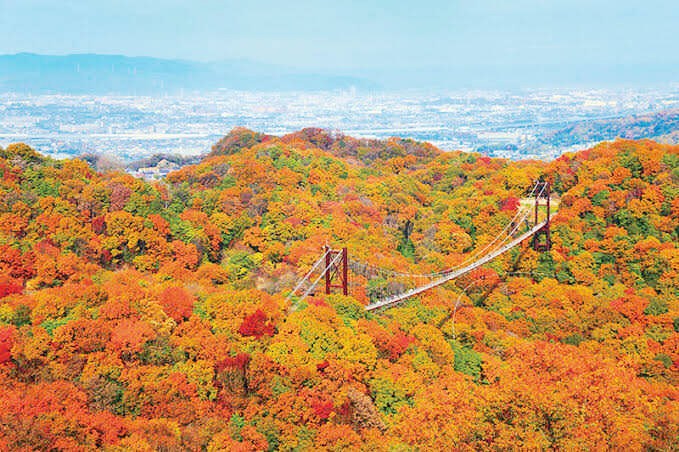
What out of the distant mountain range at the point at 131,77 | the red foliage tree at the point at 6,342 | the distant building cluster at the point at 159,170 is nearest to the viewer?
the red foliage tree at the point at 6,342

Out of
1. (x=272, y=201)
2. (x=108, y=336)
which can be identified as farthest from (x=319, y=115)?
(x=108, y=336)

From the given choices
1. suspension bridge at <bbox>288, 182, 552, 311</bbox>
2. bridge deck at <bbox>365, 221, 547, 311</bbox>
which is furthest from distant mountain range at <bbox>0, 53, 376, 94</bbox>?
bridge deck at <bbox>365, 221, 547, 311</bbox>

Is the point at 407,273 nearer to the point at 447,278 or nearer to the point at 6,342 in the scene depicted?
the point at 447,278

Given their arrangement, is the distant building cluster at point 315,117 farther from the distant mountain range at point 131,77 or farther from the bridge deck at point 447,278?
the bridge deck at point 447,278

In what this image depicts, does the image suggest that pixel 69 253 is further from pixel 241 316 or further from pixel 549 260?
pixel 549 260

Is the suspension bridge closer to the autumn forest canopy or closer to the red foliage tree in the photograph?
the autumn forest canopy

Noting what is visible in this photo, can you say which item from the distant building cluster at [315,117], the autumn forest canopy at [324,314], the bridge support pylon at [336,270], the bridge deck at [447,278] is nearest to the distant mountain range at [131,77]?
the distant building cluster at [315,117]
